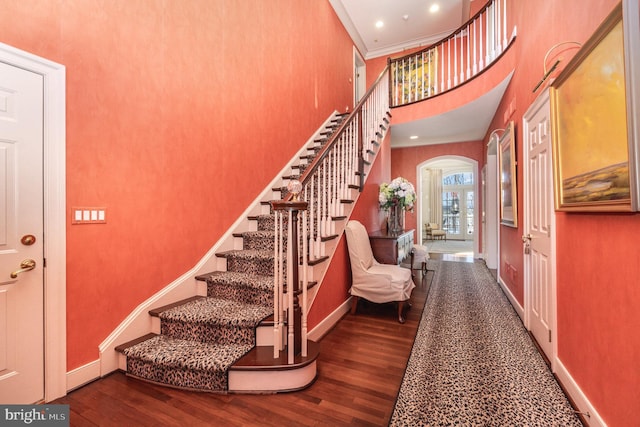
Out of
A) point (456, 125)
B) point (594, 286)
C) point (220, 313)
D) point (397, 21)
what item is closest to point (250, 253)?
point (220, 313)

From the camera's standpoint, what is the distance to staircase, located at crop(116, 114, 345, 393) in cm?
189

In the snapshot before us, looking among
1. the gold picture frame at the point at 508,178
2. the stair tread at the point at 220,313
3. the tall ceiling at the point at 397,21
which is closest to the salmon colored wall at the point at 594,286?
the gold picture frame at the point at 508,178

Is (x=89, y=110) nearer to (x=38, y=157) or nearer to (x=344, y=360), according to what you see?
(x=38, y=157)

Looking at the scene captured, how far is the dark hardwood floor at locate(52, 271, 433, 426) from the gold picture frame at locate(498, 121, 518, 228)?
7.84 feet

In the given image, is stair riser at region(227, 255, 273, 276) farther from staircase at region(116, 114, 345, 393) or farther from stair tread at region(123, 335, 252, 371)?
stair tread at region(123, 335, 252, 371)

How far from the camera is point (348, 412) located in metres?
1.71

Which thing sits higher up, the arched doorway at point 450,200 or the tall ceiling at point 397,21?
the tall ceiling at point 397,21

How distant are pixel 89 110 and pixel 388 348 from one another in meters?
3.01

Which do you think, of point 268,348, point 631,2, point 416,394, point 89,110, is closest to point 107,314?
point 268,348

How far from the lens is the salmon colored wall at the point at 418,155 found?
7.03 meters

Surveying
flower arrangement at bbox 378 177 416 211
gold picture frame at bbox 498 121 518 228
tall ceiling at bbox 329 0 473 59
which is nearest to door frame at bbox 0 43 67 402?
flower arrangement at bbox 378 177 416 211

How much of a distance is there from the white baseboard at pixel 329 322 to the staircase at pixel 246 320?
36 centimetres

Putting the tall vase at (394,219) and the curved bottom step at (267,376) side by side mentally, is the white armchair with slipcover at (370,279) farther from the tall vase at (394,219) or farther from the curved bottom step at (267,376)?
the curved bottom step at (267,376)

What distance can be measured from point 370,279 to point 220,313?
1.66m
